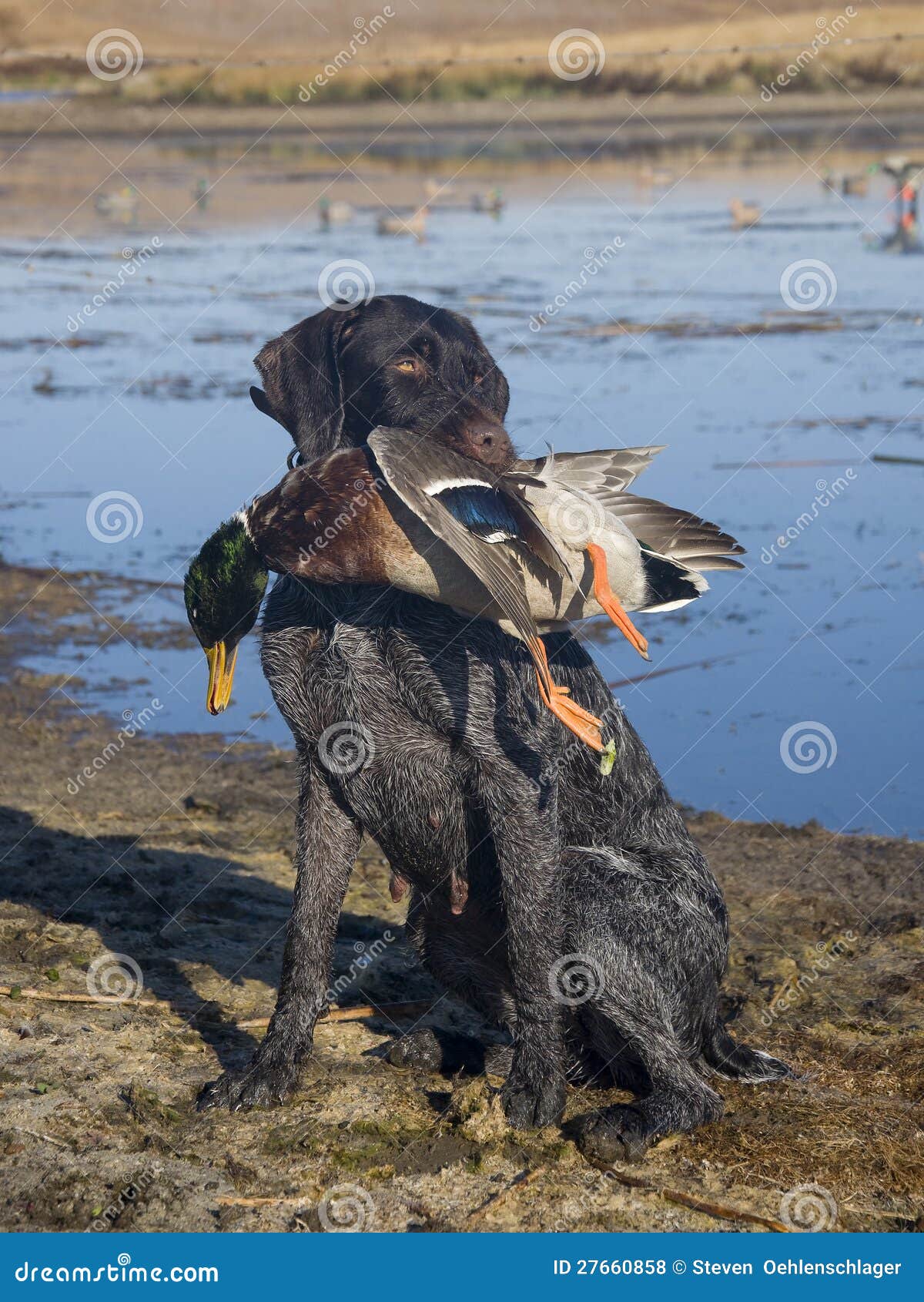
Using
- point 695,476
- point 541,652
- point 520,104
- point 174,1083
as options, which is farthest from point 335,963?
point 520,104

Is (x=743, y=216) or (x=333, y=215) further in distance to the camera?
(x=333, y=215)

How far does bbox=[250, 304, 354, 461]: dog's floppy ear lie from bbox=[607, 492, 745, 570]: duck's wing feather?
952 mm

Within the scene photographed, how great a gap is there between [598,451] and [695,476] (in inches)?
253

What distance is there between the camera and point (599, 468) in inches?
176

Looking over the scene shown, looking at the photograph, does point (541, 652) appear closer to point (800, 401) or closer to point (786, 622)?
point (786, 622)

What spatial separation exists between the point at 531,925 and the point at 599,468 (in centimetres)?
136

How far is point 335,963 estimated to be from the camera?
5570 mm

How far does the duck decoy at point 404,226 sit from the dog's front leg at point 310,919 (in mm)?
19927

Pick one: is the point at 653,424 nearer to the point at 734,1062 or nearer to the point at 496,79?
the point at 734,1062

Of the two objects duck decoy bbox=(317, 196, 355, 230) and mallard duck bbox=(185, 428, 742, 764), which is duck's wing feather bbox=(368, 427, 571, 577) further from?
duck decoy bbox=(317, 196, 355, 230)
